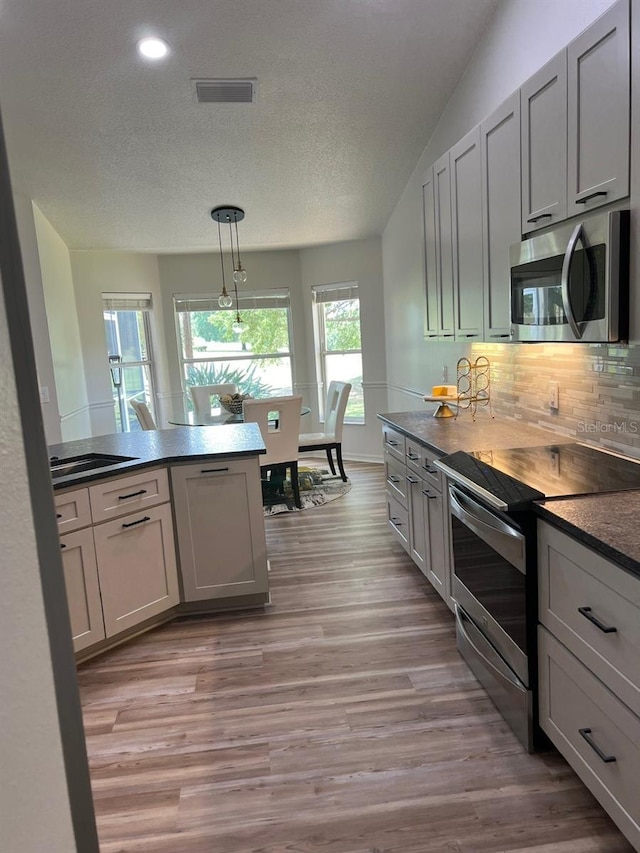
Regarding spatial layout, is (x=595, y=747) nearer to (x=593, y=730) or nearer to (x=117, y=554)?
(x=593, y=730)

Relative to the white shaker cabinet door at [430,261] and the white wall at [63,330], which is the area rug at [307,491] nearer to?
the white wall at [63,330]

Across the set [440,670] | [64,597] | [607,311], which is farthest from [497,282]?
[64,597]

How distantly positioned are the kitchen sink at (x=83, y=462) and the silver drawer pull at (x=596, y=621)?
2191 mm

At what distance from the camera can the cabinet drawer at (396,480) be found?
11.5ft

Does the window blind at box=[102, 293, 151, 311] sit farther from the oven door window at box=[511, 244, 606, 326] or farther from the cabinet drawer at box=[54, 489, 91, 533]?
the oven door window at box=[511, 244, 606, 326]

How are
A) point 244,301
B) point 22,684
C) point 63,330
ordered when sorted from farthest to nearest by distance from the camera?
point 244,301 < point 63,330 < point 22,684

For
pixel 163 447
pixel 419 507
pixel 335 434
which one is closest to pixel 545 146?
pixel 419 507

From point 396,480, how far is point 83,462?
5.99ft

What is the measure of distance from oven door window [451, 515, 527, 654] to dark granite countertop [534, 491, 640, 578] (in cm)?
28

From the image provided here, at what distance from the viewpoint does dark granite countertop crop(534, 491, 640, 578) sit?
1418mm

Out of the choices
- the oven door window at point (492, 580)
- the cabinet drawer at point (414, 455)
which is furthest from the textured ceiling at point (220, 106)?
the oven door window at point (492, 580)

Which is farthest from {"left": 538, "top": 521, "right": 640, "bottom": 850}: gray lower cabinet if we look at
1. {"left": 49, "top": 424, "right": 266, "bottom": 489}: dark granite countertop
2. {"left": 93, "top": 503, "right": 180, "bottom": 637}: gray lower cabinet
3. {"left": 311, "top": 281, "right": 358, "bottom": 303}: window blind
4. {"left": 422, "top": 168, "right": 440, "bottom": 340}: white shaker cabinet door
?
{"left": 311, "top": 281, "right": 358, "bottom": 303}: window blind

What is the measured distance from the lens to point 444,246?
11.6 ft

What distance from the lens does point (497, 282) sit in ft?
9.07
